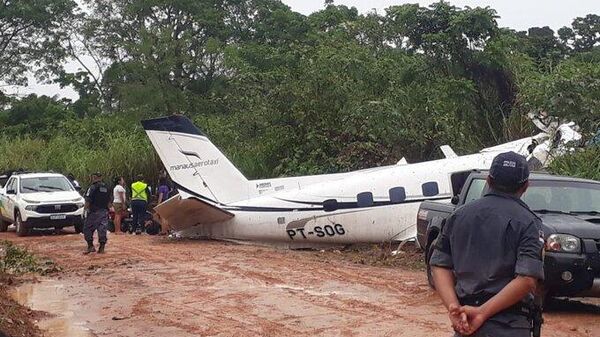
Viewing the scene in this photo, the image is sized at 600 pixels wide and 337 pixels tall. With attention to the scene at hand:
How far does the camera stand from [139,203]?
2452 centimetres

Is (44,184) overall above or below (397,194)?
above

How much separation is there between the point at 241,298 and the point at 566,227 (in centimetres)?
455

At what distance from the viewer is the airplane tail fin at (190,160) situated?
66.0 feet

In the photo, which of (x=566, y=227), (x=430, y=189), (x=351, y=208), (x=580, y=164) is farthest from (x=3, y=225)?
(x=566, y=227)

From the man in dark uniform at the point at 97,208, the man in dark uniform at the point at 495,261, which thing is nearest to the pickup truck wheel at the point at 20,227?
the man in dark uniform at the point at 97,208

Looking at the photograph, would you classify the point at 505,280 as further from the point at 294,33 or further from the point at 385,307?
the point at 294,33

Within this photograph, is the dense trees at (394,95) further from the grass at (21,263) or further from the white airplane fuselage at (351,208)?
the grass at (21,263)

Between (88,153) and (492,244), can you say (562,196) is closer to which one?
(492,244)

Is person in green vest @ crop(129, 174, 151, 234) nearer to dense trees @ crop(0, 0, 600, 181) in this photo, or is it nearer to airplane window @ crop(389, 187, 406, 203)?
dense trees @ crop(0, 0, 600, 181)

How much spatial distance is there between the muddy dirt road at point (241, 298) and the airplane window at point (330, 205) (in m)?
0.99

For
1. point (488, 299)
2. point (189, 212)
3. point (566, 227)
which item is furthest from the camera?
point (189, 212)

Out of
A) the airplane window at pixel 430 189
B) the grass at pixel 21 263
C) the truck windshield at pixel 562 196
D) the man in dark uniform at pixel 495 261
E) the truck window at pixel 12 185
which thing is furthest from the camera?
the truck window at pixel 12 185

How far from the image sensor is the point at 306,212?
59.4 feet

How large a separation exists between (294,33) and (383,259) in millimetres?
31234
